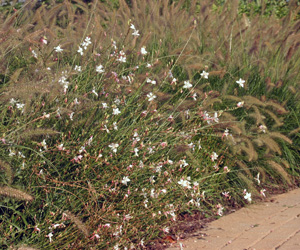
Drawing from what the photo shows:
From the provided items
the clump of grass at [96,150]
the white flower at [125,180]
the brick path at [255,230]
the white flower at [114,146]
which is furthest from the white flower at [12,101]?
the brick path at [255,230]

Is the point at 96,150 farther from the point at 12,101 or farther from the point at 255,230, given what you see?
the point at 255,230

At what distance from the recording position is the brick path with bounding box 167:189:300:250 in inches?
140

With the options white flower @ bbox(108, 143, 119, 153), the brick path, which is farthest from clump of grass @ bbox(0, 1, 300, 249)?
the brick path

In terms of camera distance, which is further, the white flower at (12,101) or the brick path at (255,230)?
the brick path at (255,230)

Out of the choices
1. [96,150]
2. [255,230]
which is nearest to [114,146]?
[96,150]

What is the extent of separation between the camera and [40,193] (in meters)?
3.14

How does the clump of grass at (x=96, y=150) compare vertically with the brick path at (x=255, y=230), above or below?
above

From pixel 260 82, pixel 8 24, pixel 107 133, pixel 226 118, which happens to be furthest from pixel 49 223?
pixel 260 82

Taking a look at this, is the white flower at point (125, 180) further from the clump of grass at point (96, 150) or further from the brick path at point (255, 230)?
the brick path at point (255, 230)

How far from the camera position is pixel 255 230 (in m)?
3.89

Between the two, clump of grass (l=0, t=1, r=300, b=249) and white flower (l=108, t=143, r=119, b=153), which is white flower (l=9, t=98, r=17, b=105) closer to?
clump of grass (l=0, t=1, r=300, b=249)

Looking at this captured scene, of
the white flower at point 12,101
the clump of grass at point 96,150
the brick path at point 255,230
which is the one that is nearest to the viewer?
the clump of grass at point 96,150

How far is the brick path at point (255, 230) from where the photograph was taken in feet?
11.6

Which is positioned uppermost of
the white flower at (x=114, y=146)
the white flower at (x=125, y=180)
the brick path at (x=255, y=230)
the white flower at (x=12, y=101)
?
the white flower at (x=12, y=101)
